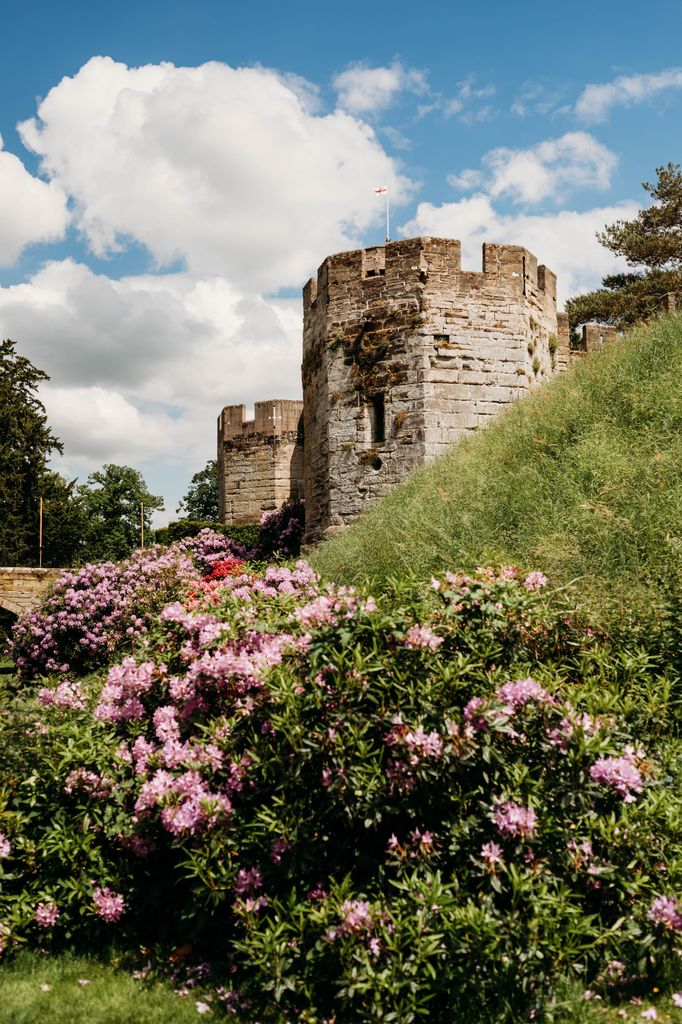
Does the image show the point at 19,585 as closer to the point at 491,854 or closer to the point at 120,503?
the point at 491,854

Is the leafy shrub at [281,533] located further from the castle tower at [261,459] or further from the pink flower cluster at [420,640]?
the pink flower cluster at [420,640]

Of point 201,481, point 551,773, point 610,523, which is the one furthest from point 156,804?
point 201,481

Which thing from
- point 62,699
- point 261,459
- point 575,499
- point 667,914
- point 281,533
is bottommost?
point 667,914

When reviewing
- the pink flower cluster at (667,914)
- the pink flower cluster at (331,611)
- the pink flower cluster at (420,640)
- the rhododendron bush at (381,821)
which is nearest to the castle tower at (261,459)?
the rhododendron bush at (381,821)

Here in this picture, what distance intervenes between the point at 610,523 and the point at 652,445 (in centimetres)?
160

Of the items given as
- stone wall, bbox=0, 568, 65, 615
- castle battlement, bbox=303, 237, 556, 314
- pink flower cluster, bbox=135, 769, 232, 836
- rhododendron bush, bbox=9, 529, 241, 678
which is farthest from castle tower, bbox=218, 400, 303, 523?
pink flower cluster, bbox=135, 769, 232, 836

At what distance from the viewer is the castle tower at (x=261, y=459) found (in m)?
20.3

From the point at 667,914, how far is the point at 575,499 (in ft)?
12.5

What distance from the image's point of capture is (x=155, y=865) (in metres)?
4.11

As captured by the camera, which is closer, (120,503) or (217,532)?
(217,532)

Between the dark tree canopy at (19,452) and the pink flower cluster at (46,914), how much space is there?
92.9ft

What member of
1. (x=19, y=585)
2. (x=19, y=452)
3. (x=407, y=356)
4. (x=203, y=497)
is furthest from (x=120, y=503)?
(x=407, y=356)

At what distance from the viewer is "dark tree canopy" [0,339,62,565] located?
29.9 meters

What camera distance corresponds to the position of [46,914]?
387cm
